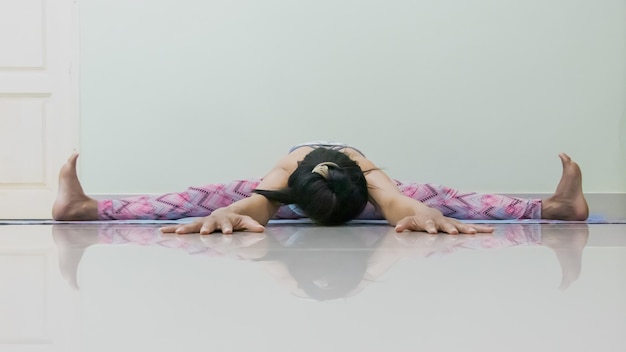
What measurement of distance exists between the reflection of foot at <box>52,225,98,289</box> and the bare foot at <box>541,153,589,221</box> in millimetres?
1587

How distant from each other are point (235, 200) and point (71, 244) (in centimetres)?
103

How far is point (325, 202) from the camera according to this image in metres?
2.17

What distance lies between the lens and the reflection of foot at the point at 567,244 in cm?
107

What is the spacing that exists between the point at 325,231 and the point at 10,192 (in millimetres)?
2509

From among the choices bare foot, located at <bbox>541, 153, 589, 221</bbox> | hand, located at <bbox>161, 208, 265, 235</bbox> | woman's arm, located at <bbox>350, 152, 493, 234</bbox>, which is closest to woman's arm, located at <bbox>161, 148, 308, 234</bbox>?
hand, located at <bbox>161, 208, 265, 235</bbox>

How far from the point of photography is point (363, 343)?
587 millimetres

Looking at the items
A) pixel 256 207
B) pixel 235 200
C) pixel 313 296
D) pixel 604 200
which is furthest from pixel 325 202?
pixel 604 200

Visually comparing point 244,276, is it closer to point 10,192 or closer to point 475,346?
point 475,346

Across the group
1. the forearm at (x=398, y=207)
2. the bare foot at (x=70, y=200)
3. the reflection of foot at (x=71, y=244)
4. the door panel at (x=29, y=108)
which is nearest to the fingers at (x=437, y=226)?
the forearm at (x=398, y=207)

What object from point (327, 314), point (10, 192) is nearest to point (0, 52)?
point (10, 192)

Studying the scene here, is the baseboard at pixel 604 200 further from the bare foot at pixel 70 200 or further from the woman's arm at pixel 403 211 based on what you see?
the bare foot at pixel 70 200

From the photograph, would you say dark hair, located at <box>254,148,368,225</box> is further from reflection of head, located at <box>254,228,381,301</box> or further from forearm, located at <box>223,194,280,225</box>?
reflection of head, located at <box>254,228,381,301</box>

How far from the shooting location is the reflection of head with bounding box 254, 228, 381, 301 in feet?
3.02

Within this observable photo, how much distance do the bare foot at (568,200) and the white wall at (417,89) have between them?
1.09 metres
